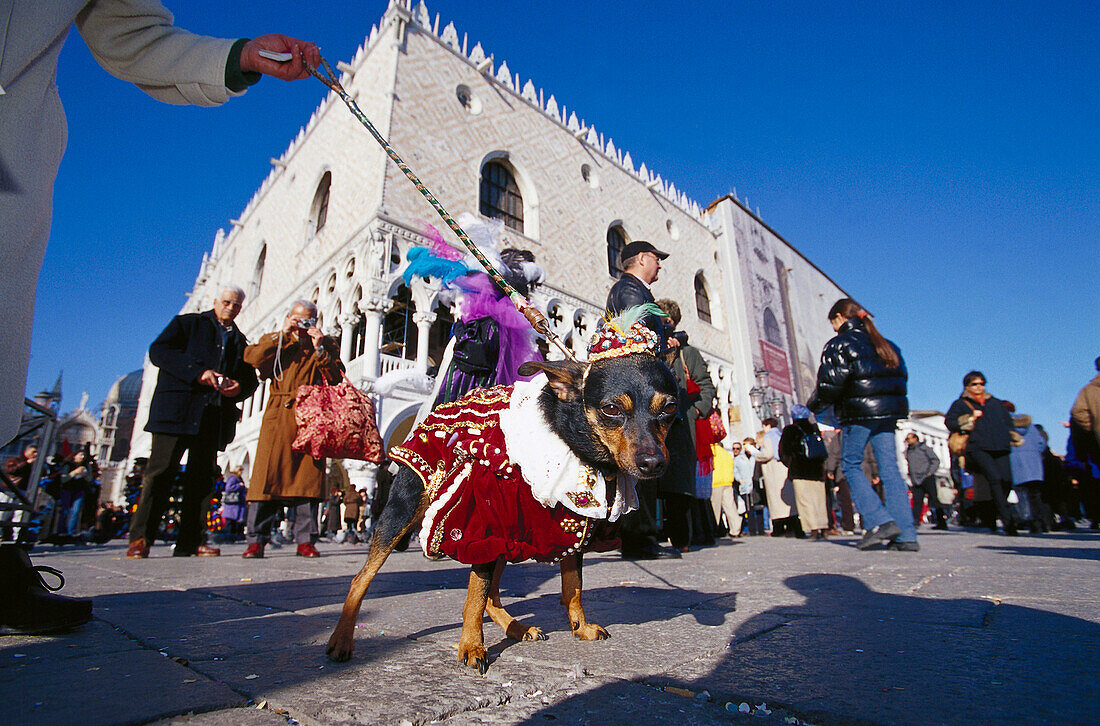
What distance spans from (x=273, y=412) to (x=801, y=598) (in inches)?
158

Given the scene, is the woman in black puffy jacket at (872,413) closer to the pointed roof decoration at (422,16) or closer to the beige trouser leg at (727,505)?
the beige trouser leg at (727,505)

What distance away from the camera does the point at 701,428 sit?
5.21m

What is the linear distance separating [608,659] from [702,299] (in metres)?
24.6

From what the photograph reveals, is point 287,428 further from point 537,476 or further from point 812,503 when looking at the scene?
point 812,503

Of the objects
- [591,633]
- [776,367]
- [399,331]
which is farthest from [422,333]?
[776,367]

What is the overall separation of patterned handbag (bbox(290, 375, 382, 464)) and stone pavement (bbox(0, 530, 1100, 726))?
68.1 inches

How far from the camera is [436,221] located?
48.1 feet

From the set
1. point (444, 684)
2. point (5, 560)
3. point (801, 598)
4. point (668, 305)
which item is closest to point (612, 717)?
point (444, 684)

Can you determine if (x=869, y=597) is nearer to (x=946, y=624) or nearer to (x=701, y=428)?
(x=946, y=624)

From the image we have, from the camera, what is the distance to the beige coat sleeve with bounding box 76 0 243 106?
1.50 metres

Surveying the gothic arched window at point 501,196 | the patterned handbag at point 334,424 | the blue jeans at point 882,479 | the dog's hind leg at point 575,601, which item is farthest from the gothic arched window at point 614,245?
the dog's hind leg at point 575,601

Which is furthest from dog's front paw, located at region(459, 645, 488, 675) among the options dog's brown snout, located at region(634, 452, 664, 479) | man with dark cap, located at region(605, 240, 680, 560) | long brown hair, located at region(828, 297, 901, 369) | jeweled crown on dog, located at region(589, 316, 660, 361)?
long brown hair, located at region(828, 297, 901, 369)

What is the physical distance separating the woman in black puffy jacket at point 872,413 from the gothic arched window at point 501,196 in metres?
13.1

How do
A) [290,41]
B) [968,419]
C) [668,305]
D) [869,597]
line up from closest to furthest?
[290,41] → [869,597] → [668,305] → [968,419]
